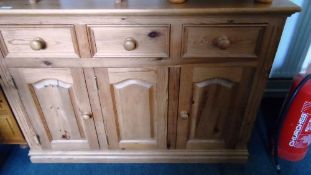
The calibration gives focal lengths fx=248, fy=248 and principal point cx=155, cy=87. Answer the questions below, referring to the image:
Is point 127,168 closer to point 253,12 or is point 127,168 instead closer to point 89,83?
point 89,83

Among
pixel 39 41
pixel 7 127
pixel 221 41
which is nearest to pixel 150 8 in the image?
pixel 221 41

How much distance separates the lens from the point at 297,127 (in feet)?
4.05

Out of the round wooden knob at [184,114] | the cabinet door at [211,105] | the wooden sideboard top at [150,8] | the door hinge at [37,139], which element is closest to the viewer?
the wooden sideboard top at [150,8]

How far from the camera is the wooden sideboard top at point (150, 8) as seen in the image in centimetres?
84

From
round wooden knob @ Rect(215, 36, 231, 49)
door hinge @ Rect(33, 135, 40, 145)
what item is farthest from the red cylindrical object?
door hinge @ Rect(33, 135, 40, 145)

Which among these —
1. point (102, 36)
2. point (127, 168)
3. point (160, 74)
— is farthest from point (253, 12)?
point (127, 168)

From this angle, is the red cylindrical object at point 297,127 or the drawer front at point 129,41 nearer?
the drawer front at point 129,41

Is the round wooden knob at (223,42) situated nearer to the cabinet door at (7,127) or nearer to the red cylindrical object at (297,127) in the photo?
the red cylindrical object at (297,127)

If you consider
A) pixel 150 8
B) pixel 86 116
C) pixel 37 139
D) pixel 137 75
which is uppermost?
pixel 150 8

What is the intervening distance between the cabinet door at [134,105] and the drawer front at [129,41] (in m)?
0.08

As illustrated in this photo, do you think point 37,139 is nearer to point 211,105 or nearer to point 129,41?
point 129,41

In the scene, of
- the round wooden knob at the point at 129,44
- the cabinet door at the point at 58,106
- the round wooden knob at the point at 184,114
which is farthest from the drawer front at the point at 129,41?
the round wooden knob at the point at 184,114

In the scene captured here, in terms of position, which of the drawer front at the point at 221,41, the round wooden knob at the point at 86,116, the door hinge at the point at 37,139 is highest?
the drawer front at the point at 221,41

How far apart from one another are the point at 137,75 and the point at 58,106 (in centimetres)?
42
